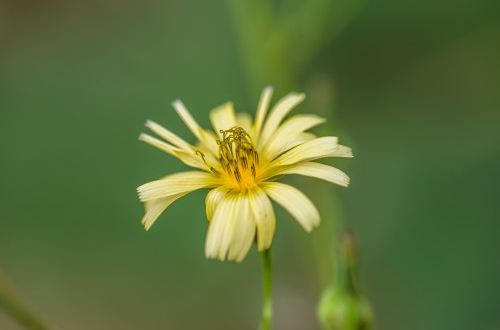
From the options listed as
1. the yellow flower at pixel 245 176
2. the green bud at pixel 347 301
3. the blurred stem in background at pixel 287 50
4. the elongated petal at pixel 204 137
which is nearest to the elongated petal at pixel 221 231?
the yellow flower at pixel 245 176

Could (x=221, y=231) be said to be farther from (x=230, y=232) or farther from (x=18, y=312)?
(x=18, y=312)

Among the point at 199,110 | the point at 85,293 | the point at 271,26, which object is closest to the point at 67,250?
the point at 85,293

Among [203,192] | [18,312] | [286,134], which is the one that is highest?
[203,192]

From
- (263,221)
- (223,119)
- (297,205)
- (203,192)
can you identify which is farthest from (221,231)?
(203,192)

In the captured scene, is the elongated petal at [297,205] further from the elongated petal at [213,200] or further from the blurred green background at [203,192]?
the blurred green background at [203,192]

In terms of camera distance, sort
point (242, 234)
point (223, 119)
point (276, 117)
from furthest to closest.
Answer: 1. point (223, 119)
2. point (276, 117)
3. point (242, 234)

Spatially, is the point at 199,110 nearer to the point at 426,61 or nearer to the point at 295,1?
the point at 295,1

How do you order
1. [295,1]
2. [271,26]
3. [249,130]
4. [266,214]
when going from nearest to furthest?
[266,214]
[249,130]
[271,26]
[295,1]
